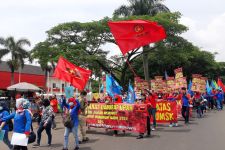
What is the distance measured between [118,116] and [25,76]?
64.4 meters

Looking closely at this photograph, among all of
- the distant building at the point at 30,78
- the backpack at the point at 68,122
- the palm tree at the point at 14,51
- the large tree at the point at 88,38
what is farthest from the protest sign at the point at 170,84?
the distant building at the point at 30,78

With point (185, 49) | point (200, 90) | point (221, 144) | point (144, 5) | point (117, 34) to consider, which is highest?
point (144, 5)

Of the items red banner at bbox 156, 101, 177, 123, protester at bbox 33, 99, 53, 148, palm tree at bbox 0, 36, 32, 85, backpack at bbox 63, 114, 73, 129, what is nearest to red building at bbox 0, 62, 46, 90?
palm tree at bbox 0, 36, 32, 85

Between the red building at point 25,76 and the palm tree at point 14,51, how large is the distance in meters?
11.8

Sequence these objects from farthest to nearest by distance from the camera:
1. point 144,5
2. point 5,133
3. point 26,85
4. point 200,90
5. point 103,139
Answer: point 144,5
point 26,85
point 200,90
point 103,139
point 5,133

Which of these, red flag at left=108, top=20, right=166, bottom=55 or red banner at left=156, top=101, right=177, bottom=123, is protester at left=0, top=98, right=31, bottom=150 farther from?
red banner at left=156, top=101, right=177, bottom=123

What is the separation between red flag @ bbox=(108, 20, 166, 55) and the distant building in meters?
54.6

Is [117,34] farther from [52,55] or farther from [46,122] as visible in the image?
[52,55]

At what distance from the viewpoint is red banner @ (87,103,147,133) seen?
13195 mm

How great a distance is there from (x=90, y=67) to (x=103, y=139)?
21.0m

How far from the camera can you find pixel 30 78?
77.2 meters

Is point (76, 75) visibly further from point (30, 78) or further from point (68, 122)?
point (30, 78)

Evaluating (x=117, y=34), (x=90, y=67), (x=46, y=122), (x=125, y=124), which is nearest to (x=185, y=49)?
(x=90, y=67)

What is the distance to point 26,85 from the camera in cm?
2842
